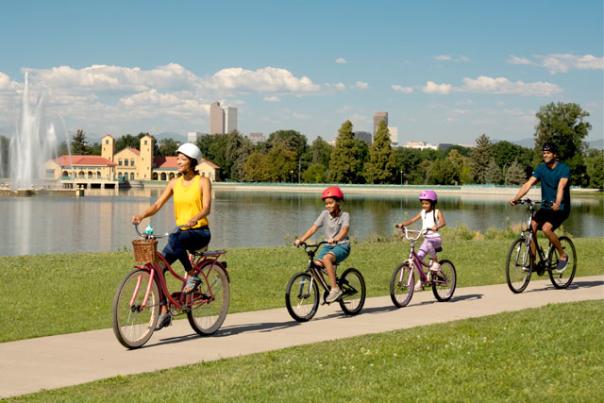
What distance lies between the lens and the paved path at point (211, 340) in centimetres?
766

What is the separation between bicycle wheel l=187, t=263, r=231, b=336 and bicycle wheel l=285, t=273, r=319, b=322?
84 cm

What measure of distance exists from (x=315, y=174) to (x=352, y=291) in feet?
471

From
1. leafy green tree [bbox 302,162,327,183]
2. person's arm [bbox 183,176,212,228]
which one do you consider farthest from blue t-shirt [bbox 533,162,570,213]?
leafy green tree [bbox 302,162,327,183]

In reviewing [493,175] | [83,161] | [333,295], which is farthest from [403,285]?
[83,161]

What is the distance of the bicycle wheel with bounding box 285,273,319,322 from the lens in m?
10.4

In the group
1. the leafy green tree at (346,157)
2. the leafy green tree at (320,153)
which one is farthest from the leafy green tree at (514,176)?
the leafy green tree at (320,153)

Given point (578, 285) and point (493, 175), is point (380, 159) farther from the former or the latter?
point (578, 285)

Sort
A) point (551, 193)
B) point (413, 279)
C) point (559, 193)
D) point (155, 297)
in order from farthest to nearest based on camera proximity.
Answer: point (551, 193) → point (559, 193) → point (413, 279) → point (155, 297)

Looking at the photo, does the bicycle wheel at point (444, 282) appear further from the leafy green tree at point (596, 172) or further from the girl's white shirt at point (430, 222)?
the leafy green tree at point (596, 172)

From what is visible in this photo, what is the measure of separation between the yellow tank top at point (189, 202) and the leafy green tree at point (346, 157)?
390ft

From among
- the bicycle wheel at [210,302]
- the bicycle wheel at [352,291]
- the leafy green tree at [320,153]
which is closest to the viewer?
the bicycle wheel at [210,302]

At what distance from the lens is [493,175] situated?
482ft

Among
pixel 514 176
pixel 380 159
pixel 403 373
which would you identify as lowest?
pixel 403 373

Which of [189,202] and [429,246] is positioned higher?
[189,202]
